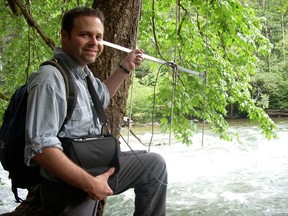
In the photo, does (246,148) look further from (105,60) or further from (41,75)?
(41,75)

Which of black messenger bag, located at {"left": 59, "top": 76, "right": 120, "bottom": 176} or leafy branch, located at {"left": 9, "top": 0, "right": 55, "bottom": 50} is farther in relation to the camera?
leafy branch, located at {"left": 9, "top": 0, "right": 55, "bottom": 50}

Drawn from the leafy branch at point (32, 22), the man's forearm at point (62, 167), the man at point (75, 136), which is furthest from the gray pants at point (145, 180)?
the leafy branch at point (32, 22)

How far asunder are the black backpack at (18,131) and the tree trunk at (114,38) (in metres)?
0.81

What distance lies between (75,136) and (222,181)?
283 inches

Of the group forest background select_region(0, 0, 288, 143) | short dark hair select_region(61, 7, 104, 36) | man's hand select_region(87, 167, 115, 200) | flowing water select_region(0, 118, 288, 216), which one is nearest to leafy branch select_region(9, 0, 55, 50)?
forest background select_region(0, 0, 288, 143)

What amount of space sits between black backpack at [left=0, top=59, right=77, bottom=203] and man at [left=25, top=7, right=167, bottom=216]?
5 cm

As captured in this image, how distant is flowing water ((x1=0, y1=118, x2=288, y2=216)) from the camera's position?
641 cm

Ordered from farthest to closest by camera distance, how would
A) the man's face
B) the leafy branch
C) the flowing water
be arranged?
the flowing water
the leafy branch
the man's face

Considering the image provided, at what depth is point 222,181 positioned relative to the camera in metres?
8.30

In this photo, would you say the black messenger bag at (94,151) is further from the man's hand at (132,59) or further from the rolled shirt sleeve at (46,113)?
the man's hand at (132,59)

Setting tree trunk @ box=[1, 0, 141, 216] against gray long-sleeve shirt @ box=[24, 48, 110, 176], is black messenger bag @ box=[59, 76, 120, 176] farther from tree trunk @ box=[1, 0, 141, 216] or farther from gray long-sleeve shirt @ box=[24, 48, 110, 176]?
tree trunk @ box=[1, 0, 141, 216]

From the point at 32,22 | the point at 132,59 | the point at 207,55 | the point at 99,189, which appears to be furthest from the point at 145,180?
the point at 207,55

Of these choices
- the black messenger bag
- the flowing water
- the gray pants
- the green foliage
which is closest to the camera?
the black messenger bag

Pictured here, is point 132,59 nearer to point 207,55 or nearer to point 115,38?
point 115,38
